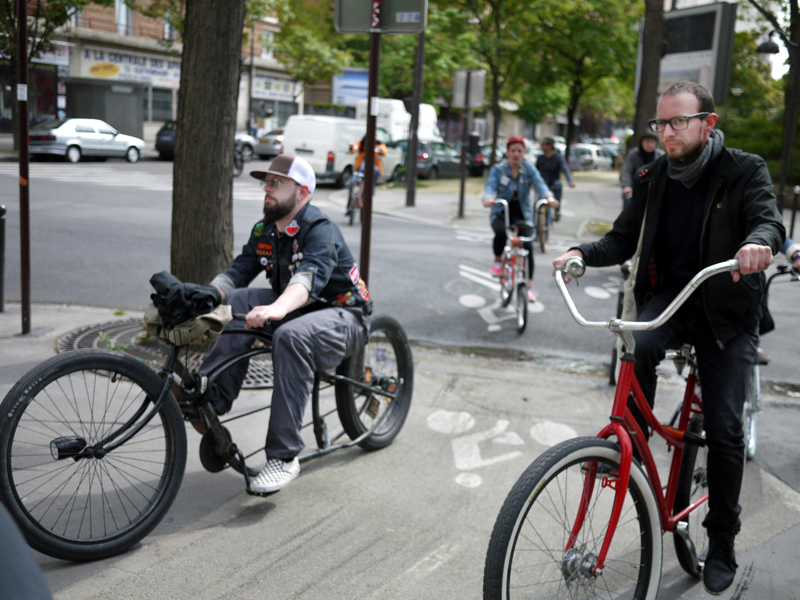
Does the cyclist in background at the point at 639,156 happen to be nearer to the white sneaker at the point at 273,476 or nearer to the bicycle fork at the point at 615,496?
the white sneaker at the point at 273,476

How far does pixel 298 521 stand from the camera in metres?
3.58

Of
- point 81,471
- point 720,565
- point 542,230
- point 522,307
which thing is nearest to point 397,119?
point 542,230

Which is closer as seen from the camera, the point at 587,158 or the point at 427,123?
the point at 427,123

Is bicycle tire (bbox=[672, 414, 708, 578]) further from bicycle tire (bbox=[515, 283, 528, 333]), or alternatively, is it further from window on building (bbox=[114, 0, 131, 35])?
window on building (bbox=[114, 0, 131, 35])

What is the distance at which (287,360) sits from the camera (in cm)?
355

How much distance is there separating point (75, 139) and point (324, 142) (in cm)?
668

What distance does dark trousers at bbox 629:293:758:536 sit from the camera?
2924mm

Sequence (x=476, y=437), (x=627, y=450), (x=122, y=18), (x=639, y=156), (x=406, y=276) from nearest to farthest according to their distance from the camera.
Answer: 1. (x=627, y=450)
2. (x=476, y=437)
3. (x=406, y=276)
4. (x=639, y=156)
5. (x=122, y=18)

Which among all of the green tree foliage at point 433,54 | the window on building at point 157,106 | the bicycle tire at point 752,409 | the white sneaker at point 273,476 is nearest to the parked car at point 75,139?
the window on building at point 157,106

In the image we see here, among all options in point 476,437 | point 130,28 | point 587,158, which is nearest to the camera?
point 476,437

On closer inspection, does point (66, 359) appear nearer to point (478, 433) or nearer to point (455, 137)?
point (478, 433)

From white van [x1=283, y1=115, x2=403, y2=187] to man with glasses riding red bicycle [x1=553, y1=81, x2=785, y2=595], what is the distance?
1968cm

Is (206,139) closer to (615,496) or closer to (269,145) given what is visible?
(615,496)

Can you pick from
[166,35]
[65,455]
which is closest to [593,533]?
[65,455]
